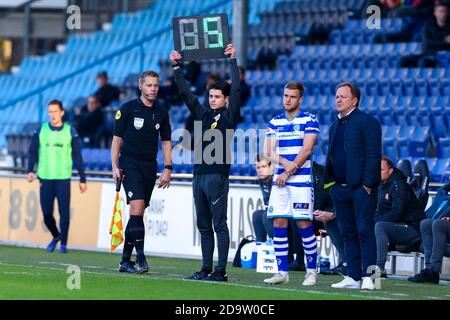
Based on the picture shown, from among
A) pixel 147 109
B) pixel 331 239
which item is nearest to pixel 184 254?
pixel 331 239

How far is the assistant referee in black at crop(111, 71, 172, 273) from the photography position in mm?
14102

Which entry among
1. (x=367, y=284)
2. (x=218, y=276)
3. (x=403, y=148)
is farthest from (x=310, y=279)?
(x=403, y=148)

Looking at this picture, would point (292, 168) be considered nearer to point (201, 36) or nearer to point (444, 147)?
point (201, 36)

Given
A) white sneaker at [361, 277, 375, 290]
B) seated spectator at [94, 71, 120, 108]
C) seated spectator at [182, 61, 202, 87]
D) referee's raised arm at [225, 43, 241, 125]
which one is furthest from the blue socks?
seated spectator at [94, 71, 120, 108]

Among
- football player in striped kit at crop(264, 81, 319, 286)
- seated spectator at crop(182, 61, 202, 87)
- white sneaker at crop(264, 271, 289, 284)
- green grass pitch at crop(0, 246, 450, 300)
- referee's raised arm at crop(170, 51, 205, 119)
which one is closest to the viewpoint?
green grass pitch at crop(0, 246, 450, 300)

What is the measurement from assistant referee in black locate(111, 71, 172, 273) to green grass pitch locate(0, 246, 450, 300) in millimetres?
533

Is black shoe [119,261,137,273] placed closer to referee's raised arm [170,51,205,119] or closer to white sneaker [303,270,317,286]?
referee's raised arm [170,51,205,119]

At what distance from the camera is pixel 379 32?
24062 millimetres

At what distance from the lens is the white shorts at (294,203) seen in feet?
43.2

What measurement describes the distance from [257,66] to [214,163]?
12.3 m

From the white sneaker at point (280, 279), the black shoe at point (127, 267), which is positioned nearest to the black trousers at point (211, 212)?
the white sneaker at point (280, 279)

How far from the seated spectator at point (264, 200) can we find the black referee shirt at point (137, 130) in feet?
8.88

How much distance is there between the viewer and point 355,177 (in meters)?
12.8

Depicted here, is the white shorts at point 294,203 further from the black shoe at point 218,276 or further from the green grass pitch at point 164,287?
the black shoe at point 218,276
